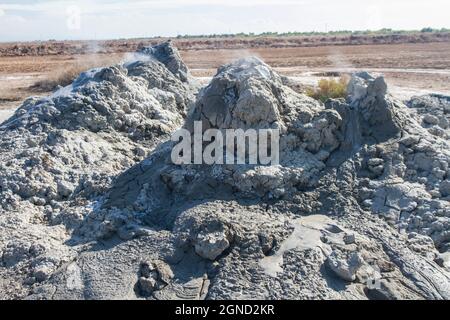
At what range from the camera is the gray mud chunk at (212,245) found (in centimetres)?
484

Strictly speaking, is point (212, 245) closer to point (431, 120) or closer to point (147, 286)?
point (147, 286)

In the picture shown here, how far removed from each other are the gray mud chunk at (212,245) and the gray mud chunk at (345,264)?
96 centimetres

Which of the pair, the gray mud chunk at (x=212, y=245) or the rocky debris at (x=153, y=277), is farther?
the gray mud chunk at (x=212, y=245)

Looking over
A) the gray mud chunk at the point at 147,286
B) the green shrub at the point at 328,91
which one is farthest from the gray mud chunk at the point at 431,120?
the gray mud chunk at the point at 147,286

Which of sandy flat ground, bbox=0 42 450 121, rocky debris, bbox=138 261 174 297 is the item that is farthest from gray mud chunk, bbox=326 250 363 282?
sandy flat ground, bbox=0 42 450 121

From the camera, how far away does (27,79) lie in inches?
797

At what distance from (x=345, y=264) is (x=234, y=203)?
52.3 inches

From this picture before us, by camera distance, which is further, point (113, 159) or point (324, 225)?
point (113, 159)

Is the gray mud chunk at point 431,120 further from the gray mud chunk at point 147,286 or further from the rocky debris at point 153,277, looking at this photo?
the gray mud chunk at point 147,286

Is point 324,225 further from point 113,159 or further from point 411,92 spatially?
point 411,92

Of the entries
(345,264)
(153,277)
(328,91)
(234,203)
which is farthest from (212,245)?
(328,91)

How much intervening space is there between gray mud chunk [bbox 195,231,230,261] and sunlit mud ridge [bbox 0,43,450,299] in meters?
0.01

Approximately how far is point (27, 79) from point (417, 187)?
17754mm
